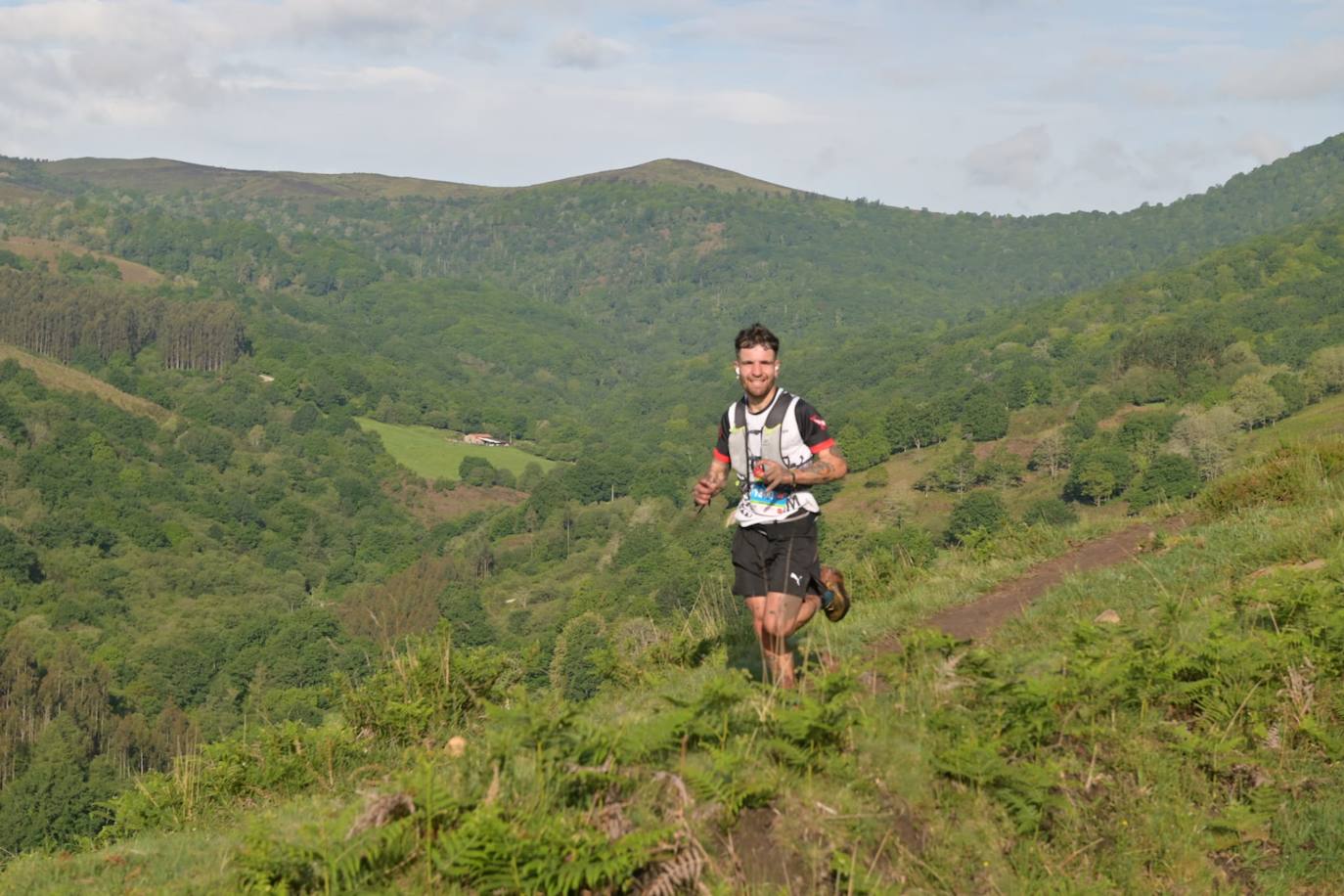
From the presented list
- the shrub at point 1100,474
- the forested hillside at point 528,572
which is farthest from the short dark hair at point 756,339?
the shrub at point 1100,474

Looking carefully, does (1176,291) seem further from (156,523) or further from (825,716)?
(825,716)

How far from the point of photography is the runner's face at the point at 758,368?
665cm

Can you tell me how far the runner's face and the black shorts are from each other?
0.77 meters

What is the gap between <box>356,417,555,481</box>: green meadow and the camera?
17700 centimetres

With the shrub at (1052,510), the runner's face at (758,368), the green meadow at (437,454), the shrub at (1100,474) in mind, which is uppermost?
the runner's face at (758,368)

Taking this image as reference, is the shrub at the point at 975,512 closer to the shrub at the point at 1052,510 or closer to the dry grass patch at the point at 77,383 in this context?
the shrub at the point at 1052,510

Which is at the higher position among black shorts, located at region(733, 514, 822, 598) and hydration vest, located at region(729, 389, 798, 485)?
hydration vest, located at region(729, 389, 798, 485)

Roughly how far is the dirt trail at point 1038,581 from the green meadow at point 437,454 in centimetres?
16476

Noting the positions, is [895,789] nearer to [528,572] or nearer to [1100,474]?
[1100,474]

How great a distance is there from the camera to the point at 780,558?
22.2 feet

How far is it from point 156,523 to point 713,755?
141039 millimetres

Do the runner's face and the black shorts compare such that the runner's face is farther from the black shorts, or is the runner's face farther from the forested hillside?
the forested hillside

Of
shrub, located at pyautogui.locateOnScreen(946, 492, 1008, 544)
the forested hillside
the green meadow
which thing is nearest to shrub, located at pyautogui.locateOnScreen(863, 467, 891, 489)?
the forested hillside

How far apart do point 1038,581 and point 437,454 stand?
180080 mm
